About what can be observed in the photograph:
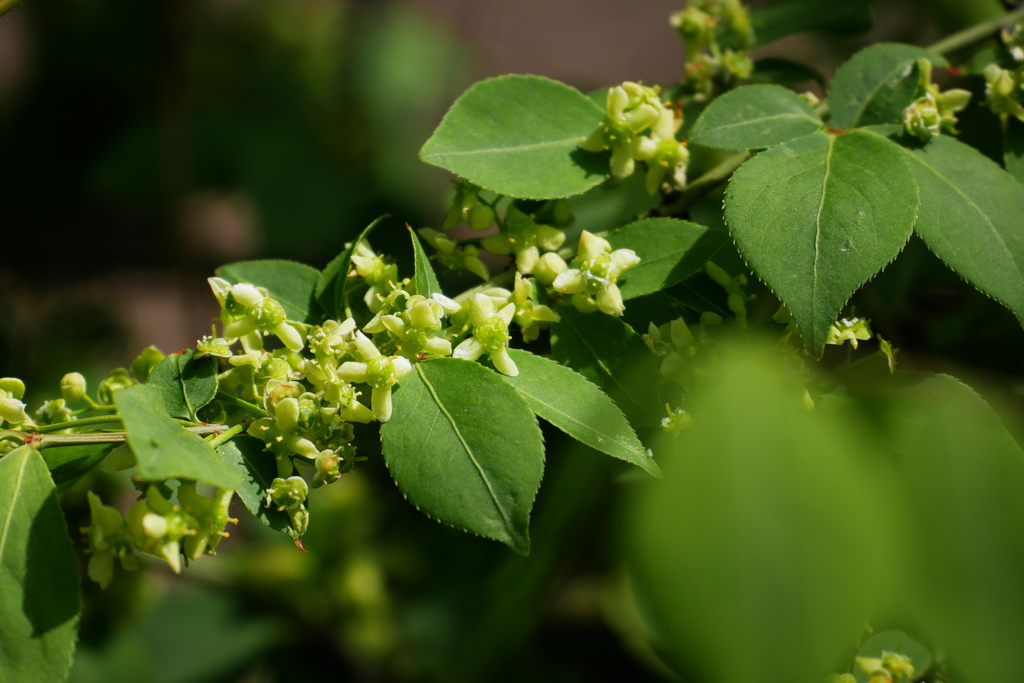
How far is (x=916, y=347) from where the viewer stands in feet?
4.55

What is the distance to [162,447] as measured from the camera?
0.62m

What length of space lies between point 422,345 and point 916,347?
979 mm

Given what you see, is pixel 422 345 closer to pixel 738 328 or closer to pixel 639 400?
pixel 639 400

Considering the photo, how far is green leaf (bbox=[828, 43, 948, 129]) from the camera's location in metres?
0.95

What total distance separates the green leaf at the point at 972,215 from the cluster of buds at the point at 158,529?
72cm

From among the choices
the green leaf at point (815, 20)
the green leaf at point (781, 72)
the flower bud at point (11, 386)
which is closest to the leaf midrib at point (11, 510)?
the flower bud at point (11, 386)

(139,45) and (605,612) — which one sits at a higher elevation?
(139,45)

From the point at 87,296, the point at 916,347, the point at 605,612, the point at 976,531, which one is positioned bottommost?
the point at 605,612

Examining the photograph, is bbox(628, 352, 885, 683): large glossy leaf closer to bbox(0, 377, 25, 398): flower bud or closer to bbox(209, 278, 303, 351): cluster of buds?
bbox(209, 278, 303, 351): cluster of buds

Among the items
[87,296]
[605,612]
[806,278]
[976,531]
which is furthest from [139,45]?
[976,531]

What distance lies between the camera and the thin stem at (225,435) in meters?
0.77

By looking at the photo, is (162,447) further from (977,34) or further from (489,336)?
(977,34)

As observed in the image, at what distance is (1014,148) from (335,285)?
2.63 feet

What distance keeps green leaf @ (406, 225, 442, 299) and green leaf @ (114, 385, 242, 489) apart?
0.25 m
